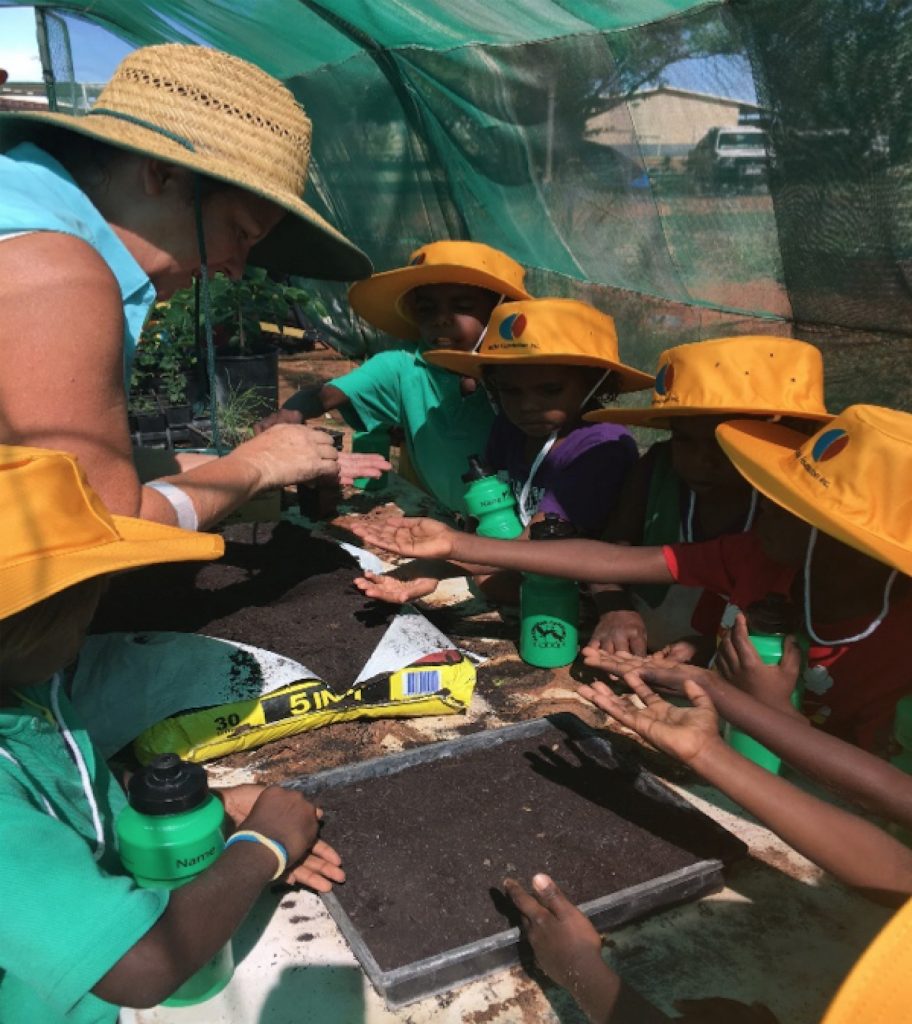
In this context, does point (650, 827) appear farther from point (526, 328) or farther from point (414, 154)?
point (414, 154)

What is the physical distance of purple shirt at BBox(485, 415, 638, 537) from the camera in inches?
110

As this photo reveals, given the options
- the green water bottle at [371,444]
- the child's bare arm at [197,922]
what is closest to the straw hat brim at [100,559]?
the child's bare arm at [197,922]

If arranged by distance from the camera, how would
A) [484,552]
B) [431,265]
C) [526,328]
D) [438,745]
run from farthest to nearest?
[431,265] → [526,328] → [484,552] → [438,745]

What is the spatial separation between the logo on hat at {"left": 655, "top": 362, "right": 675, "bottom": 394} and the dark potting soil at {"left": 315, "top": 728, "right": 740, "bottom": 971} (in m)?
1.02

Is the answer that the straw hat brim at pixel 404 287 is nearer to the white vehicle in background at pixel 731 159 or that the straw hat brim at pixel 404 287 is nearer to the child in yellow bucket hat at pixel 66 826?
the white vehicle in background at pixel 731 159

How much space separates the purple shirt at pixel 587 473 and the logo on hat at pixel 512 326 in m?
0.40

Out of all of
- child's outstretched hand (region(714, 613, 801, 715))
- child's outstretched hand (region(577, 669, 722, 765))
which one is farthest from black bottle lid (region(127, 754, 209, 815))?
child's outstretched hand (region(714, 613, 801, 715))

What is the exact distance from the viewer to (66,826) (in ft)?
3.69

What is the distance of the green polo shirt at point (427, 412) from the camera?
11.8 feet

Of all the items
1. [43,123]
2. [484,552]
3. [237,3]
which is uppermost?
[237,3]

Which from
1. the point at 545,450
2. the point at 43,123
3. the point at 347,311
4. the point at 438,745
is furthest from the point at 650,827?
the point at 347,311

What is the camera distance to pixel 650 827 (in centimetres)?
179

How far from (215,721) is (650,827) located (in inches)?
41.5

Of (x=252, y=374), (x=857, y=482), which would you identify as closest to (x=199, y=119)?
(x=857, y=482)
